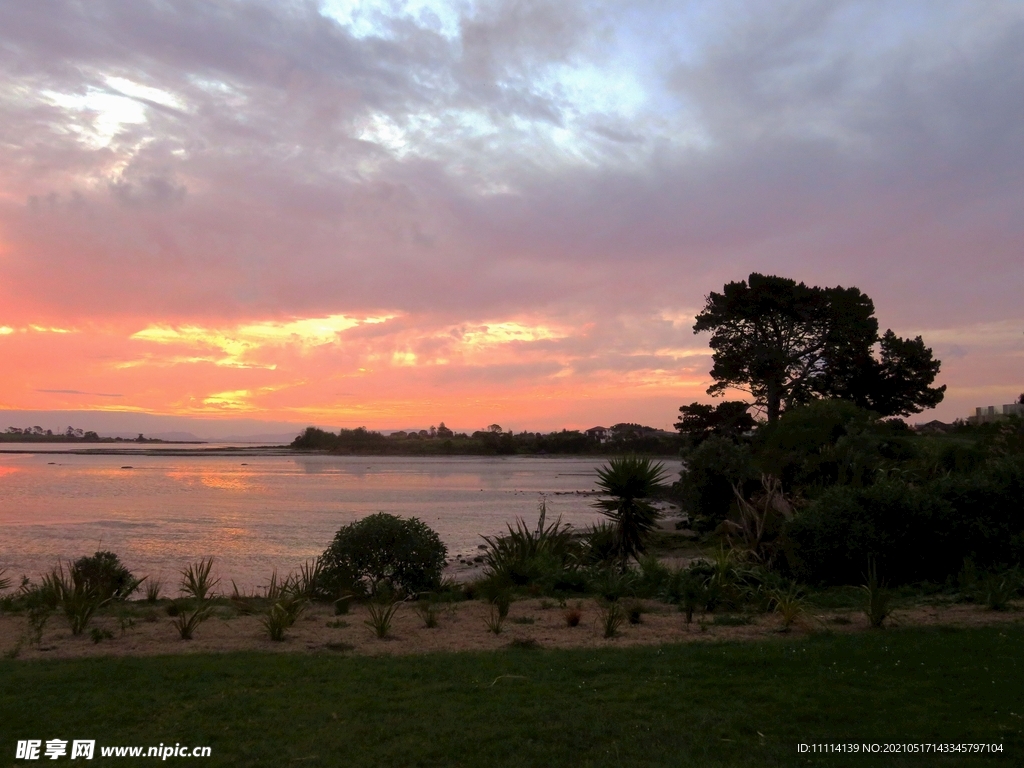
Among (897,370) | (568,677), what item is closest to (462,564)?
(568,677)

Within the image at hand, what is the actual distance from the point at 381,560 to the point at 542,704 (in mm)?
7436

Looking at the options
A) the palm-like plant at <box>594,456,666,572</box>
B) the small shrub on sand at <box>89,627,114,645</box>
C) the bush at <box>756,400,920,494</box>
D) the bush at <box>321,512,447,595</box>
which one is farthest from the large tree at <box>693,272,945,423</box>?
the small shrub on sand at <box>89,627,114,645</box>

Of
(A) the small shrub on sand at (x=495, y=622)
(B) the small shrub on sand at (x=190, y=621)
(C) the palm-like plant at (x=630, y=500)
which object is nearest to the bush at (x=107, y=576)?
(B) the small shrub on sand at (x=190, y=621)

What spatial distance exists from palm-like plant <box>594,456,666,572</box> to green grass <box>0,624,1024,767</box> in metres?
8.20

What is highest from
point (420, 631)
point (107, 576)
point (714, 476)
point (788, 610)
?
point (714, 476)

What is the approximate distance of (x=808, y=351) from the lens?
40344 millimetres

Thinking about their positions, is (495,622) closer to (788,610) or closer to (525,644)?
(525,644)

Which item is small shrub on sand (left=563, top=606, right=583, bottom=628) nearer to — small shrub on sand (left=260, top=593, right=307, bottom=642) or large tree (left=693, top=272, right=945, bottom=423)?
small shrub on sand (left=260, top=593, right=307, bottom=642)

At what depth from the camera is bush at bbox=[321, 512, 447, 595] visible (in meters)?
13.3

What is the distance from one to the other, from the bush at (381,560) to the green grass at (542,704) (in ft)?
15.9

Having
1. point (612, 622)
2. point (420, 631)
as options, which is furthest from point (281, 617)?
point (612, 622)

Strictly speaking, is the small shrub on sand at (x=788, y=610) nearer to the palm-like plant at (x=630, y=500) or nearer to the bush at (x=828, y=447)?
the palm-like plant at (x=630, y=500)

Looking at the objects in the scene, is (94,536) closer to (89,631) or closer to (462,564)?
(462,564)

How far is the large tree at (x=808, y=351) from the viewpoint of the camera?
39656 millimetres
